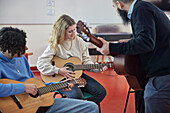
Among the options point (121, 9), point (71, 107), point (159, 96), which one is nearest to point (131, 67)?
point (159, 96)

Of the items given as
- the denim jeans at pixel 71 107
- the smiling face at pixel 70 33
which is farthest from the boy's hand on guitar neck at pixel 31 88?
the smiling face at pixel 70 33

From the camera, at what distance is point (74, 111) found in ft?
5.68

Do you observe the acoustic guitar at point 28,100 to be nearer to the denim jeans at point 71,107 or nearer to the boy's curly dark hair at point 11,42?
the denim jeans at point 71,107

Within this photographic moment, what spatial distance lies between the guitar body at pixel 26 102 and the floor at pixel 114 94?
4.40 feet

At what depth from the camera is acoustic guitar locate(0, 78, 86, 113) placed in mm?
1464

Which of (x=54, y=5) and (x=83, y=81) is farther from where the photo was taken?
(x=54, y=5)

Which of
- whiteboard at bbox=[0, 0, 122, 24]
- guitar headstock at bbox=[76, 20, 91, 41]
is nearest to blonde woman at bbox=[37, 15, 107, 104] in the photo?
guitar headstock at bbox=[76, 20, 91, 41]

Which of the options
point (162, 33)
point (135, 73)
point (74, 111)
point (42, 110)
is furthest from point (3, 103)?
point (162, 33)

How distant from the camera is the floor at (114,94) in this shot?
294 cm

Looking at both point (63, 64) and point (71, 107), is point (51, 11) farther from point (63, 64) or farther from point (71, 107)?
point (71, 107)

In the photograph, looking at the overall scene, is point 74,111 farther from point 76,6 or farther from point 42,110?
point 76,6

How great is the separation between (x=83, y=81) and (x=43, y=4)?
11.4 feet

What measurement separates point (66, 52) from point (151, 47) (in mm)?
1350

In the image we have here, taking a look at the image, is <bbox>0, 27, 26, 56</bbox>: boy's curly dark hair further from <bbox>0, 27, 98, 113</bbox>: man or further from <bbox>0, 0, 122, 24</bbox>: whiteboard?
<bbox>0, 0, 122, 24</bbox>: whiteboard
